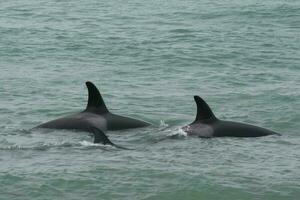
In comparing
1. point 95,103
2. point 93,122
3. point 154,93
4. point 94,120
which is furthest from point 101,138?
point 154,93

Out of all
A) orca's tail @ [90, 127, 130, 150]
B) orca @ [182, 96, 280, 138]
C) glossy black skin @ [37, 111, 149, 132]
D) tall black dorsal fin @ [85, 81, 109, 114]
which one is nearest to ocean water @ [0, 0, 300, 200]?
orca's tail @ [90, 127, 130, 150]

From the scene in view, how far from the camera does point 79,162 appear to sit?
55.0ft

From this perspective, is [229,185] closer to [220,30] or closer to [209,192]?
[209,192]

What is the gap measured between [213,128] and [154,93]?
5982mm

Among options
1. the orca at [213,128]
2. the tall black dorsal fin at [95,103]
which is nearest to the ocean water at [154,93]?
the orca at [213,128]

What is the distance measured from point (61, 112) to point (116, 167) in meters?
6.48

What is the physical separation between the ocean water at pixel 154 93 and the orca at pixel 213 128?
10.9 inches

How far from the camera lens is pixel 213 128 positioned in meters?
19.2

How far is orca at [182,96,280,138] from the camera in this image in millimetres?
19125

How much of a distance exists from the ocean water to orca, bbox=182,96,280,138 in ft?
0.90

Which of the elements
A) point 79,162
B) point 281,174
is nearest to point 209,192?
point 281,174

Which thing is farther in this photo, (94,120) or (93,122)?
(94,120)

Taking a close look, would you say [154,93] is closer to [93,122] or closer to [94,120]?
[94,120]

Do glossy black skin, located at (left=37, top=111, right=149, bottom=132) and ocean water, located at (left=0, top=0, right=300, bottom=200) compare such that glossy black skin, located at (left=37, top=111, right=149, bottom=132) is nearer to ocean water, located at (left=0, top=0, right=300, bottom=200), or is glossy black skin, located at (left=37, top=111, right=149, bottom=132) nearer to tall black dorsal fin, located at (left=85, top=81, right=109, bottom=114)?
tall black dorsal fin, located at (left=85, top=81, right=109, bottom=114)
